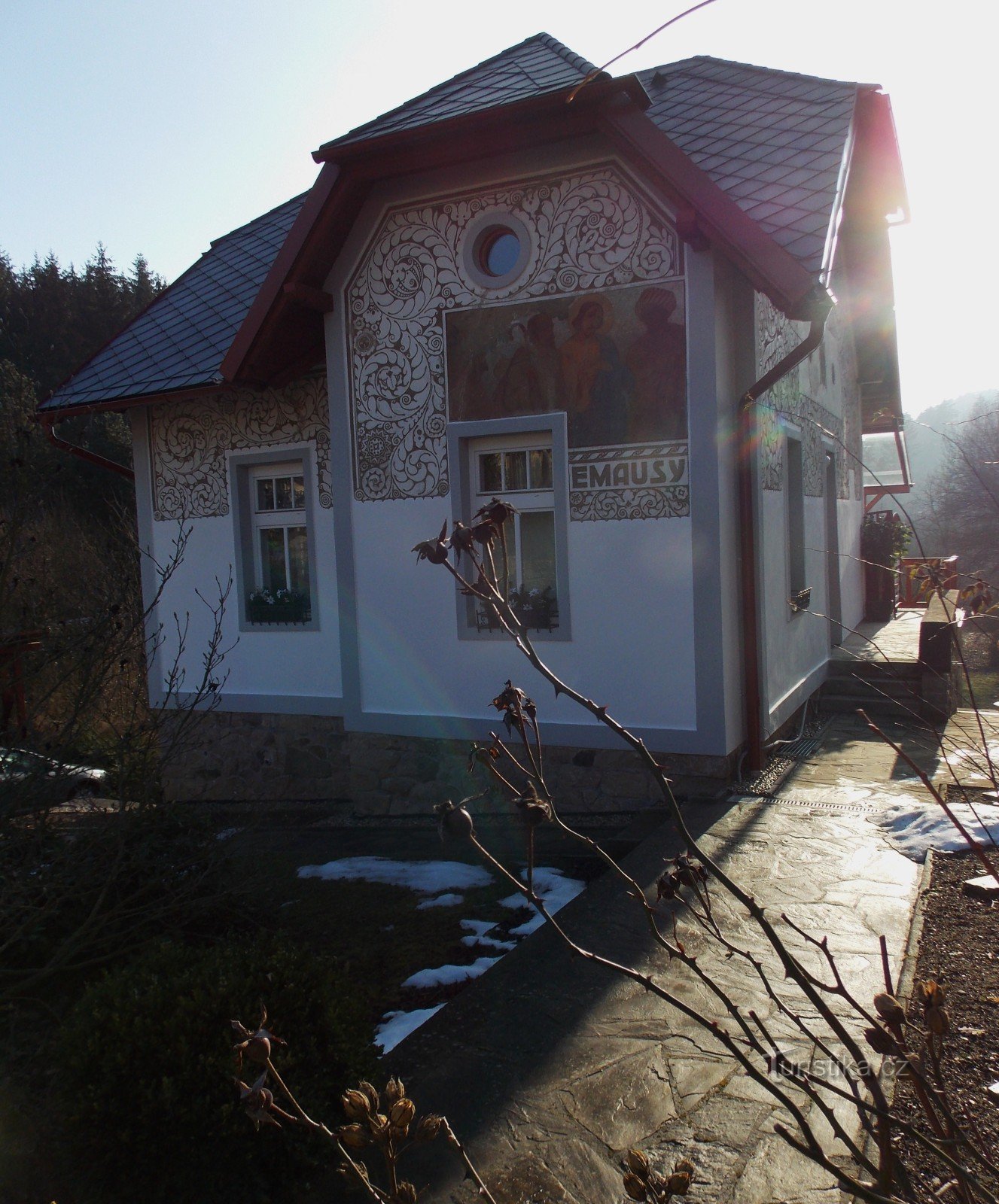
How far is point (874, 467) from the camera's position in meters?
20.1

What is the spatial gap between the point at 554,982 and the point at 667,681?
10.7 ft

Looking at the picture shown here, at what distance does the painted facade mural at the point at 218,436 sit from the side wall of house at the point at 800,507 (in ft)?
12.4

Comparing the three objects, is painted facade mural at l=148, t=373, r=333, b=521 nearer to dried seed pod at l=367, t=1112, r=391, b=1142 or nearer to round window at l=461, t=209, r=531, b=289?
round window at l=461, t=209, r=531, b=289

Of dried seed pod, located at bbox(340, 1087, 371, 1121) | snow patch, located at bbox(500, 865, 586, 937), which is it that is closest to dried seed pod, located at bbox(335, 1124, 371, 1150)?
dried seed pod, located at bbox(340, 1087, 371, 1121)

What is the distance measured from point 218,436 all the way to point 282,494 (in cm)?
86

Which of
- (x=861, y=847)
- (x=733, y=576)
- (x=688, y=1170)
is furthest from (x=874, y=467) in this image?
(x=688, y=1170)

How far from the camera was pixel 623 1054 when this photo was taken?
136 inches

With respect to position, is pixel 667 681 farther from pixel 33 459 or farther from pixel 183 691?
pixel 183 691

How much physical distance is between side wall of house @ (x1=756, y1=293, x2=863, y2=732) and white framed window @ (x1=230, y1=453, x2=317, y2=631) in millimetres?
4133

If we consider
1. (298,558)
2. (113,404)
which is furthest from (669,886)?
(113,404)

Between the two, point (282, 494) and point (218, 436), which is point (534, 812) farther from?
point (218, 436)

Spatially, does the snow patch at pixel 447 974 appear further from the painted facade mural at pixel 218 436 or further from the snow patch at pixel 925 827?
the painted facade mural at pixel 218 436

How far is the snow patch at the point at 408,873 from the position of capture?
20.2 feet

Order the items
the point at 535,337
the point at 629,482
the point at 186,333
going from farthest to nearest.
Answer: the point at 186,333, the point at 535,337, the point at 629,482
